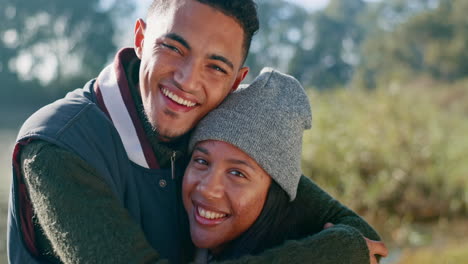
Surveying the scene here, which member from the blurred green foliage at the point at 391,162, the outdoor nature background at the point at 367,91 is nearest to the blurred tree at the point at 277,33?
the outdoor nature background at the point at 367,91

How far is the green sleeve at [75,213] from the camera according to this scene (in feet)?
5.31

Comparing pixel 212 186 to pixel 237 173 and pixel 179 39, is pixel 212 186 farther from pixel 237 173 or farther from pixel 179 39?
pixel 179 39

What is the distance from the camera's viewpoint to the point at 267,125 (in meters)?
2.12

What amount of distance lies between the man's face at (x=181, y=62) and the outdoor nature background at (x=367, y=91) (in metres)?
1.14

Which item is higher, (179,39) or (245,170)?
(179,39)

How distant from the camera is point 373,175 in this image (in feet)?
24.2

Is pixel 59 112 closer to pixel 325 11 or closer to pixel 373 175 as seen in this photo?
pixel 373 175

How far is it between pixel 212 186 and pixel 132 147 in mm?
327

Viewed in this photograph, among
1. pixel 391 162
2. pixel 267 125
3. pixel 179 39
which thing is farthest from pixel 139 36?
pixel 391 162

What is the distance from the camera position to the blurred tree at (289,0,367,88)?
66.3 ft

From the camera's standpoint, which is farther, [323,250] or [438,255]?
[438,255]

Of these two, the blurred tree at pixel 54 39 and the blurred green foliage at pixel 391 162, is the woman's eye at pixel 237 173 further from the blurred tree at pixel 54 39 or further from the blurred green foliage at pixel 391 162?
the blurred tree at pixel 54 39

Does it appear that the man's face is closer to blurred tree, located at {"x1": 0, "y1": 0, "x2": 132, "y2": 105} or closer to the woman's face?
the woman's face

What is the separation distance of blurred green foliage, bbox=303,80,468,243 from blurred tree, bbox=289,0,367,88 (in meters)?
8.11
